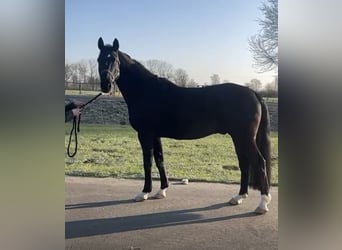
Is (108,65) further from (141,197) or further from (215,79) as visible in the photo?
(141,197)

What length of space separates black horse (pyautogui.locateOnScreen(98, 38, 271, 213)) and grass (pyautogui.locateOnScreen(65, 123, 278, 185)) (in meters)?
0.05

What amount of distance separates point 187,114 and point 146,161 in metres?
0.43

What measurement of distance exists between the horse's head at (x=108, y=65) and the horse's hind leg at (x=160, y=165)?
500mm

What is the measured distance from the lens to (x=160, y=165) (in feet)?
9.02

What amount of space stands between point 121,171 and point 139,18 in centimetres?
105

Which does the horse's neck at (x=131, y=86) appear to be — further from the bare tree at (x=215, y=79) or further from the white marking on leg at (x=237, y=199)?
the white marking on leg at (x=237, y=199)

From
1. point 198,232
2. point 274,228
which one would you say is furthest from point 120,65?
point 274,228

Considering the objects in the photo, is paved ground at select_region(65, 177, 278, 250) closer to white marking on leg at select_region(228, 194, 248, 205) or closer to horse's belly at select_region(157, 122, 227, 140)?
white marking on leg at select_region(228, 194, 248, 205)

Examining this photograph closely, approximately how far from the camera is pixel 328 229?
211cm

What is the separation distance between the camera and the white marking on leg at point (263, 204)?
252 cm

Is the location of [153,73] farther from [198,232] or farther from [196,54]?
[198,232]

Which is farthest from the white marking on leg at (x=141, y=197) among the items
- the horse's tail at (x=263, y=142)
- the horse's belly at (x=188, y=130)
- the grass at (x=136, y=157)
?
the horse's tail at (x=263, y=142)

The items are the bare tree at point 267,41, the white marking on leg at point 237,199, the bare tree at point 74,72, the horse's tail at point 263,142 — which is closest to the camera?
the bare tree at point 267,41

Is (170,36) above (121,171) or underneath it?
above
